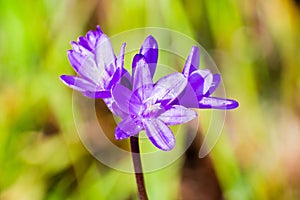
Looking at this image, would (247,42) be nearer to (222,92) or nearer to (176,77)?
(222,92)

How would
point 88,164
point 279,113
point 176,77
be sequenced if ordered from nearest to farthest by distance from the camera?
point 176,77 → point 88,164 → point 279,113

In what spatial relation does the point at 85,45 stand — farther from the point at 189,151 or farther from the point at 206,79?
the point at 189,151

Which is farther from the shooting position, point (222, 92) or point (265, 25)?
point (265, 25)

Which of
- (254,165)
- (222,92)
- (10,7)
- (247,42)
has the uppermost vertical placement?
(10,7)

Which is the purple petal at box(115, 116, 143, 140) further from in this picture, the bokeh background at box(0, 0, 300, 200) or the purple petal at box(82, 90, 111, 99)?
the bokeh background at box(0, 0, 300, 200)

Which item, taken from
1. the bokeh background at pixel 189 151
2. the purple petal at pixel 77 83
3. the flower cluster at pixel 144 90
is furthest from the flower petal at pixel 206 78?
the bokeh background at pixel 189 151

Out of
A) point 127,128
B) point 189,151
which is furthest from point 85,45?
point 189,151

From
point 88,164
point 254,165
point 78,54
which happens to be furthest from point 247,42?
point 78,54

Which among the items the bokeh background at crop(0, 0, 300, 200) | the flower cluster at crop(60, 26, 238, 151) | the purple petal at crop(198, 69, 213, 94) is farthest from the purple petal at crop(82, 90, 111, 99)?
the bokeh background at crop(0, 0, 300, 200)

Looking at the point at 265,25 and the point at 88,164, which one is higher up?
the point at 265,25
